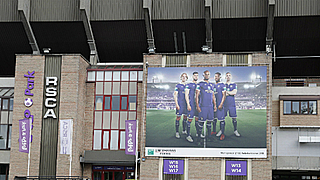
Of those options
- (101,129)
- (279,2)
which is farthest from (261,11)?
(101,129)

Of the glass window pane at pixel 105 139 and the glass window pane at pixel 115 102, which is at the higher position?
the glass window pane at pixel 115 102

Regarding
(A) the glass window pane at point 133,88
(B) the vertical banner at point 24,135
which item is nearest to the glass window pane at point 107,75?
(A) the glass window pane at point 133,88

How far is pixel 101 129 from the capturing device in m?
31.2

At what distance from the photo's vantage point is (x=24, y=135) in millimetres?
28688

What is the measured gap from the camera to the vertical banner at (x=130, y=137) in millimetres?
27969

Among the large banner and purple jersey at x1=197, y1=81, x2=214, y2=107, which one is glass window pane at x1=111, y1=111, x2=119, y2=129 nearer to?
the large banner

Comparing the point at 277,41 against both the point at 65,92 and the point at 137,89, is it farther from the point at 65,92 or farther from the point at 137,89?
the point at 65,92

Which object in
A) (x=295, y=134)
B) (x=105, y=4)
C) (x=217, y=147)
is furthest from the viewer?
(x=105, y=4)

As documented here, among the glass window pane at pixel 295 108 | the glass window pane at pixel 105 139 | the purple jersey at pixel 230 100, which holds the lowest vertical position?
the glass window pane at pixel 105 139

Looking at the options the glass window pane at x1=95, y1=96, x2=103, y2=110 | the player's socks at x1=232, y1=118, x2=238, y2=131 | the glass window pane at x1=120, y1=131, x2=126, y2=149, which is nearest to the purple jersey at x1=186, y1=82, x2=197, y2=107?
the player's socks at x1=232, y1=118, x2=238, y2=131

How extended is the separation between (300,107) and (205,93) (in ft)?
25.6

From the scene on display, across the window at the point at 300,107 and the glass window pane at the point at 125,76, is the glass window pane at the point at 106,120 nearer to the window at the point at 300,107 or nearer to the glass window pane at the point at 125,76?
the glass window pane at the point at 125,76

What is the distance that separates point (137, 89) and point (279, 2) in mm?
13213

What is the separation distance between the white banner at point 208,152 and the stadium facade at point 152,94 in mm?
72
